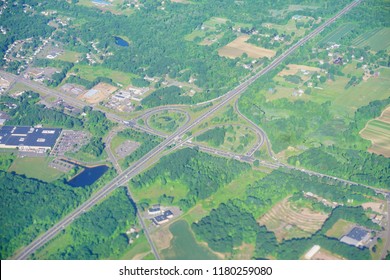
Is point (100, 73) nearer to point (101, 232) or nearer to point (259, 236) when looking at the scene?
point (101, 232)

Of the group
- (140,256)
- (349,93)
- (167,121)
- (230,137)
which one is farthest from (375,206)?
(167,121)

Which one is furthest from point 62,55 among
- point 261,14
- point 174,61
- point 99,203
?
point 99,203

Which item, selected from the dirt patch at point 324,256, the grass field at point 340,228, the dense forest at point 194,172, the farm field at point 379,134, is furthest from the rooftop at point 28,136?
the farm field at point 379,134

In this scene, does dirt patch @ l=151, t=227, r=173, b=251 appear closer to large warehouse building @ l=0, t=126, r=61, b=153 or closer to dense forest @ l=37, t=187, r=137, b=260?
dense forest @ l=37, t=187, r=137, b=260

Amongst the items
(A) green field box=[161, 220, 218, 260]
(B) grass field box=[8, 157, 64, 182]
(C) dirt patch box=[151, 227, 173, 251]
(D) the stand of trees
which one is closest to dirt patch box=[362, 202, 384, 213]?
(A) green field box=[161, 220, 218, 260]

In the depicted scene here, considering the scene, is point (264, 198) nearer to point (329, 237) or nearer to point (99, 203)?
point (329, 237)

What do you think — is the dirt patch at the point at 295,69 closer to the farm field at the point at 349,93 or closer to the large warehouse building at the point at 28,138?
the farm field at the point at 349,93
